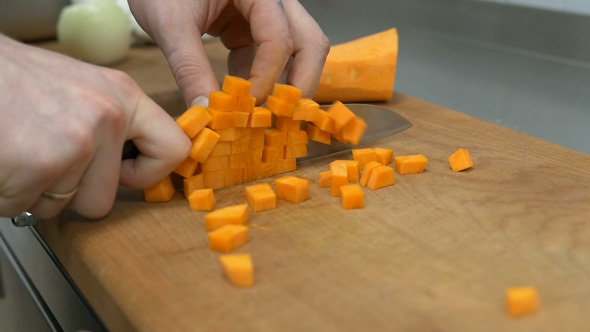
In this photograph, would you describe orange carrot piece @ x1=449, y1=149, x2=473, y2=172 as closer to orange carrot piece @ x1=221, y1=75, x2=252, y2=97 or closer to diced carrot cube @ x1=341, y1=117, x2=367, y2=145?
diced carrot cube @ x1=341, y1=117, x2=367, y2=145

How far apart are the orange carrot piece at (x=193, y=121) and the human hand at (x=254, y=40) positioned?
19 cm

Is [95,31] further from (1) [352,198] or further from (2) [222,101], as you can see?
(1) [352,198]

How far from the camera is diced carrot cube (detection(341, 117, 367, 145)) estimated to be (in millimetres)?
1416

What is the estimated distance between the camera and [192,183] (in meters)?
1.30

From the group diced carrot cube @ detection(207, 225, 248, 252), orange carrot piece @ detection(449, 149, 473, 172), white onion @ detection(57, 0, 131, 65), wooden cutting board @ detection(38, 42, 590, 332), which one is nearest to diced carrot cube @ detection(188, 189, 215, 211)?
wooden cutting board @ detection(38, 42, 590, 332)

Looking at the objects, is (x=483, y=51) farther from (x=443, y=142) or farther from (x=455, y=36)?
(x=443, y=142)

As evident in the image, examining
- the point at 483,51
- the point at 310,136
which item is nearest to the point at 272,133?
the point at 310,136

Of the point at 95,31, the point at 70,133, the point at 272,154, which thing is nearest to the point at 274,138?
the point at 272,154

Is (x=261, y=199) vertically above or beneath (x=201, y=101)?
beneath

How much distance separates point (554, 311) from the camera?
0.95 m

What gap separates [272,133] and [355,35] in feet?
5.19

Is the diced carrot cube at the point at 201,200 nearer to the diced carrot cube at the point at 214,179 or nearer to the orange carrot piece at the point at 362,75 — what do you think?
the diced carrot cube at the point at 214,179

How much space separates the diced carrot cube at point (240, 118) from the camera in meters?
1.31

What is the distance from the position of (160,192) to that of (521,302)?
0.70 metres
